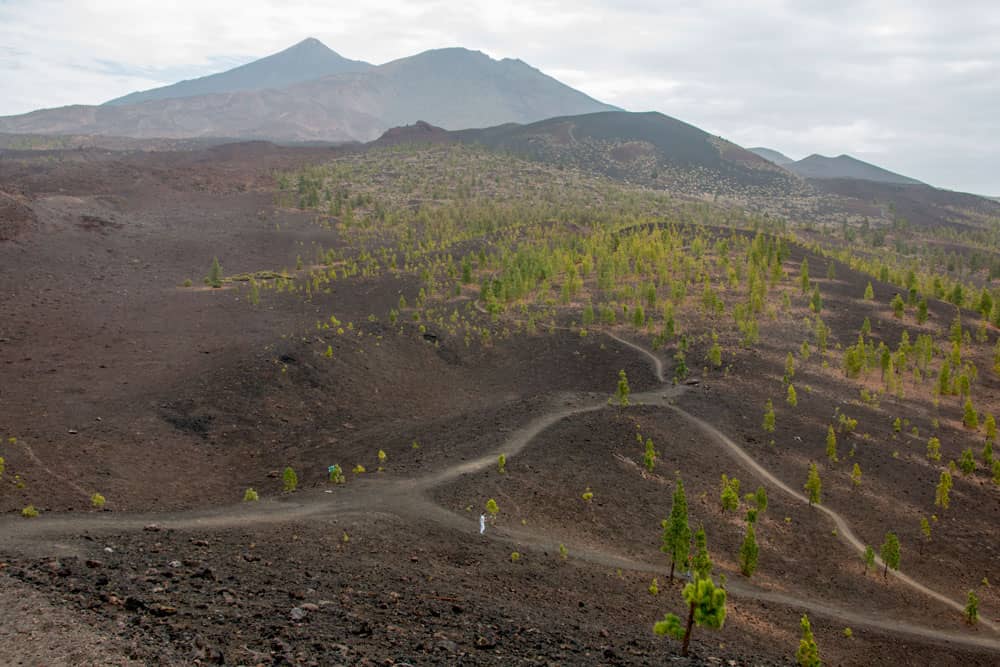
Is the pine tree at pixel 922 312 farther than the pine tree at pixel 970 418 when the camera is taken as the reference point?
Yes

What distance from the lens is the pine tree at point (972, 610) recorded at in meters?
15.0

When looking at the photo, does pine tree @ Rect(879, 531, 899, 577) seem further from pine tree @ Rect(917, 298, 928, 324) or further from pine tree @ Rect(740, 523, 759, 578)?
pine tree @ Rect(917, 298, 928, 324)

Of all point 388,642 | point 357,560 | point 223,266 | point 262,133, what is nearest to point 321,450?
point 357,560

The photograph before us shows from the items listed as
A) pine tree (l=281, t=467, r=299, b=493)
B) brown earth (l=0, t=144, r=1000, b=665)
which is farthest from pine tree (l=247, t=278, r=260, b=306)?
pine tree (l=281, t=467, r=299, b=493)

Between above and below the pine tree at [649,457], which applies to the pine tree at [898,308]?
above

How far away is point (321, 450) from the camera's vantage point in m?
21.8

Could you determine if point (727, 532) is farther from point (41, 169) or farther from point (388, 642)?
point (41, 169)

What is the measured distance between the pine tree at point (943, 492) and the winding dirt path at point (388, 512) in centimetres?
333

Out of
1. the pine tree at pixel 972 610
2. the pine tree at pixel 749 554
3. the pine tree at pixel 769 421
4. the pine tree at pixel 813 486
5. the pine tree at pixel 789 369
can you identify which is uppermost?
the pine tree at pixel 789 369

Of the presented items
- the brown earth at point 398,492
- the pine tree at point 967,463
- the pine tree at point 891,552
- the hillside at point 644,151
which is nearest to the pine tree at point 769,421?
the brown earth at point 398,492

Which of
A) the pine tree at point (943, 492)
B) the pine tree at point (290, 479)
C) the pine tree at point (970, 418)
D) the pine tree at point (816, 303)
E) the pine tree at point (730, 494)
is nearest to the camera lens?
the pine tree at point (290, 479)

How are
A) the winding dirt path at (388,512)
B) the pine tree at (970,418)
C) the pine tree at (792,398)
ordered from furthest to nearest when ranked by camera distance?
the pine tree at (792,398)
the pine tree at (970,418)
the winding dirt path at (388,512)

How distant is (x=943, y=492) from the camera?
19578 mm

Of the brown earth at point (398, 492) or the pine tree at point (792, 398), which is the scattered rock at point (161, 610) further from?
the pine tree at point (792, 398)
